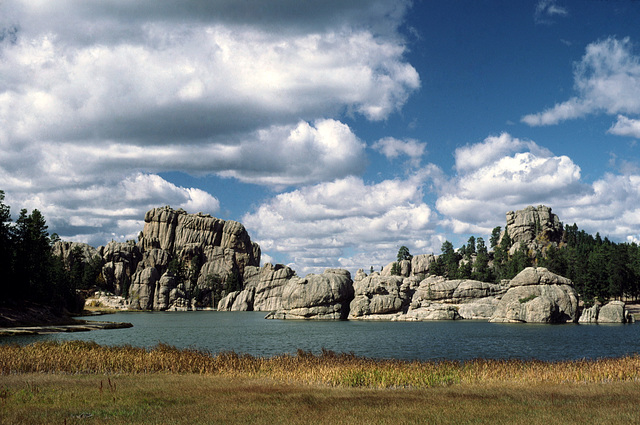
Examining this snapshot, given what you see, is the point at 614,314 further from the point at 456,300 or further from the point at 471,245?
the point at 471,245

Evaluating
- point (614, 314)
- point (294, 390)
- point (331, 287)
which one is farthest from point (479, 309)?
point (294, 390)

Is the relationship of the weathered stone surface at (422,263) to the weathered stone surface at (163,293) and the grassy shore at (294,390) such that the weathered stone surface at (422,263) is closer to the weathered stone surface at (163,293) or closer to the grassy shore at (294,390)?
the weathered stone surface at (163,293)

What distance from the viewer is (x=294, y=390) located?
2122cm

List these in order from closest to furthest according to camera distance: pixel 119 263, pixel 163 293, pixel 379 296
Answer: pixel 379 296 < pixel 163 293 < pixel 119 263

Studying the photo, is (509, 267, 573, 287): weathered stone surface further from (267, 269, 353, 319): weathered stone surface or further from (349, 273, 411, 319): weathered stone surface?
(267, 269, 353, 319): weathered stone surface

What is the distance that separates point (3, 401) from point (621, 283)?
5140 inches

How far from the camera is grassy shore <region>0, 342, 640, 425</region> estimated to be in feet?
51.1

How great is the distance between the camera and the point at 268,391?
20672 millimetres

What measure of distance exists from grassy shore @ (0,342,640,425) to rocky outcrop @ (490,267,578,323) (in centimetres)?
6543

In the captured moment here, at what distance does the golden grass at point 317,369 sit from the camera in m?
24.1

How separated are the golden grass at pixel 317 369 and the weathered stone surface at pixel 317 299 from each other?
82903mm

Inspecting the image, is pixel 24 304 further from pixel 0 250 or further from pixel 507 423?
pixel 507 423

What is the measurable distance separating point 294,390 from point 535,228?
567 ft

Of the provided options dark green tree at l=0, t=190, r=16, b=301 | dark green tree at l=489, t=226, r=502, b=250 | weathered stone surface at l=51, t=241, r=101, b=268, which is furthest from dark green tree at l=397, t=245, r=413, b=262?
dark green tree at l=0, t=190, r=16, b=301
